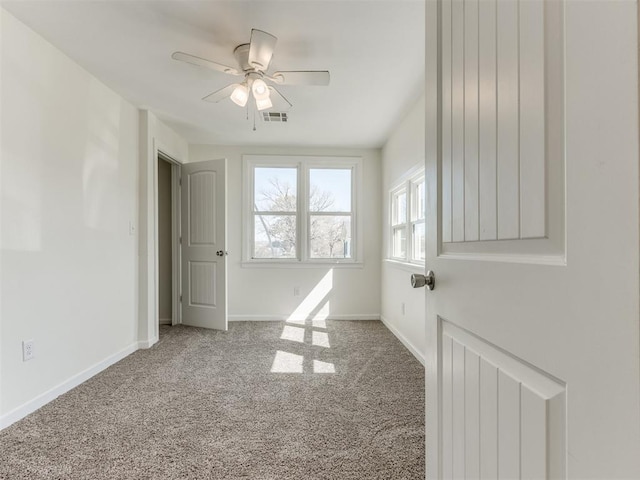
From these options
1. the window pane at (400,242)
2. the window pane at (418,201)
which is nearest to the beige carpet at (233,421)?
the window pane at (400,242)

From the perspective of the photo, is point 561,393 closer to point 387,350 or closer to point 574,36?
point 574,36

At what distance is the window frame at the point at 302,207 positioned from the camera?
4414 mm

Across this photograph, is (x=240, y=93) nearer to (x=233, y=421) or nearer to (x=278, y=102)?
(x=278, y=102)

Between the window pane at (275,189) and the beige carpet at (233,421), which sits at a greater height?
the window pane at (275,189)

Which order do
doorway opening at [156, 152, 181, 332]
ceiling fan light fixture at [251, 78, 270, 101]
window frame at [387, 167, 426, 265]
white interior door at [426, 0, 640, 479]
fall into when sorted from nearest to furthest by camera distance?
white interior door at [426, 0, 640, 479]
ceiling fan light fixture at [251, 78, 270, 101]
window frame at [387, 167, 426, 265]
doorway opening at [156, 152, 181, 332]

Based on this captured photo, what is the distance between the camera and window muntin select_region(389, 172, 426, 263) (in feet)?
10.3

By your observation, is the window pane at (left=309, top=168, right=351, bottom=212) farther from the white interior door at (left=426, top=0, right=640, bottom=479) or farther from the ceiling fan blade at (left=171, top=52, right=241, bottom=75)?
the white interior door at (left=426, top=0, right=640, bottom=479)

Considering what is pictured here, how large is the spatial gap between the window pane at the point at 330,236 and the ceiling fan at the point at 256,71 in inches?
90.2

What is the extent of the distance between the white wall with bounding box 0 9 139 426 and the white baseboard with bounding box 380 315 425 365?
2.59 m

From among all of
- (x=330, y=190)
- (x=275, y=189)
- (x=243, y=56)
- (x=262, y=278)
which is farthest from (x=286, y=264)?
(x=243, y=56)

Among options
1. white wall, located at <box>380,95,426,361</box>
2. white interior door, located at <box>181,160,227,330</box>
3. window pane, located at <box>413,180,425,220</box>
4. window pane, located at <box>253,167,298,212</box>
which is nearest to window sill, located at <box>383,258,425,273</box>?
white wall, located at <box>380,95,426,361</box>

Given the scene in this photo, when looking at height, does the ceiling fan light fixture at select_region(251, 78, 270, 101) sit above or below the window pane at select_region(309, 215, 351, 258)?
above

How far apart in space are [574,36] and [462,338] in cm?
60

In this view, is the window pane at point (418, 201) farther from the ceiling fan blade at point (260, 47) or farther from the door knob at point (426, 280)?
the door knob at point (426, 280)
